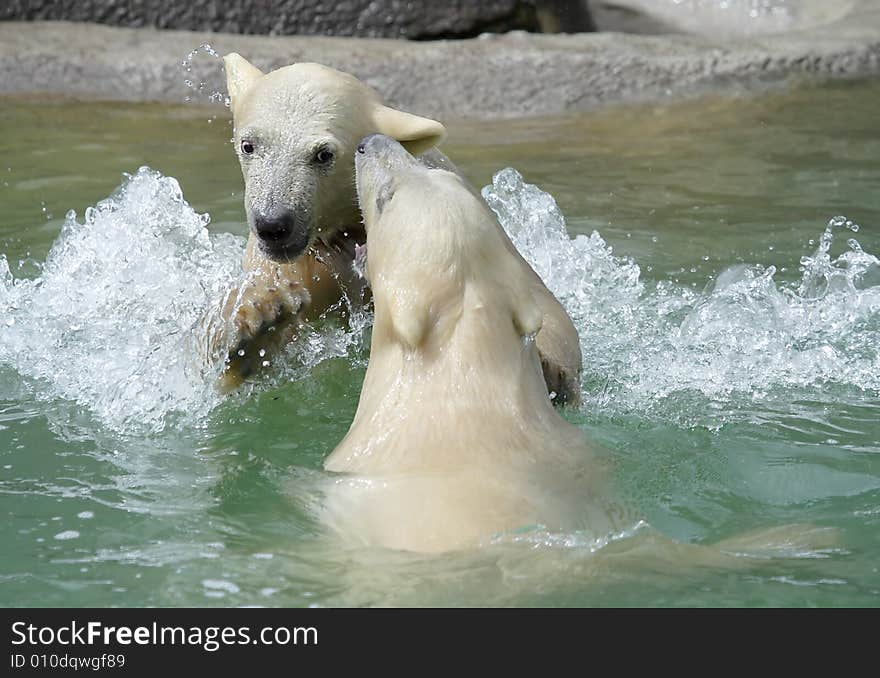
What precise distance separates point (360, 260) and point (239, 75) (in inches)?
30.4

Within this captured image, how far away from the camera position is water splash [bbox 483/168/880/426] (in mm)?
4742

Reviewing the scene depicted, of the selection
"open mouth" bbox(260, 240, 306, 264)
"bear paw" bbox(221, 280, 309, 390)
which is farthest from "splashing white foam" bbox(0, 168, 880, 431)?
"open mouth" bbox(260, 240, 306, 264)

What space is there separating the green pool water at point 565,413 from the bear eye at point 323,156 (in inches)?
26.3

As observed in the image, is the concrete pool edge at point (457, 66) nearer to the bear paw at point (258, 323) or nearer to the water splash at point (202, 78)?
the water splash at point (202, 78)

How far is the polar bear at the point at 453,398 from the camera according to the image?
3346 mm

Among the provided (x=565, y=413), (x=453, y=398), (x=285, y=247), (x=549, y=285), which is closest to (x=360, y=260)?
(x=285, y=247)

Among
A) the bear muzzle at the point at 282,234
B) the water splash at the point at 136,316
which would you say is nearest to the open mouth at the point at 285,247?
the bear muzzle at the point at 282,234

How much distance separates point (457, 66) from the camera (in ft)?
30.6

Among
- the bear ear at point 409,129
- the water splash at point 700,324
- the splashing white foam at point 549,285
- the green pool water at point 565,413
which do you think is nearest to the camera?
the green pool water at point 565,413

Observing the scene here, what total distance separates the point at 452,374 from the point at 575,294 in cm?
234

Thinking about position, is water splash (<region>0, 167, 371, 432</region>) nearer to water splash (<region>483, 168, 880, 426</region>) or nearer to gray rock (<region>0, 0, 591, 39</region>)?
water splash (<region>483, 168, 880, 426</region>)

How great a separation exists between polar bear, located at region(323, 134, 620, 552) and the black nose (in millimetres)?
543

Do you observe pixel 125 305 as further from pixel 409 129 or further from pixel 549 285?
pixel 549 285

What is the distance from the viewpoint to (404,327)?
11.2 ft
